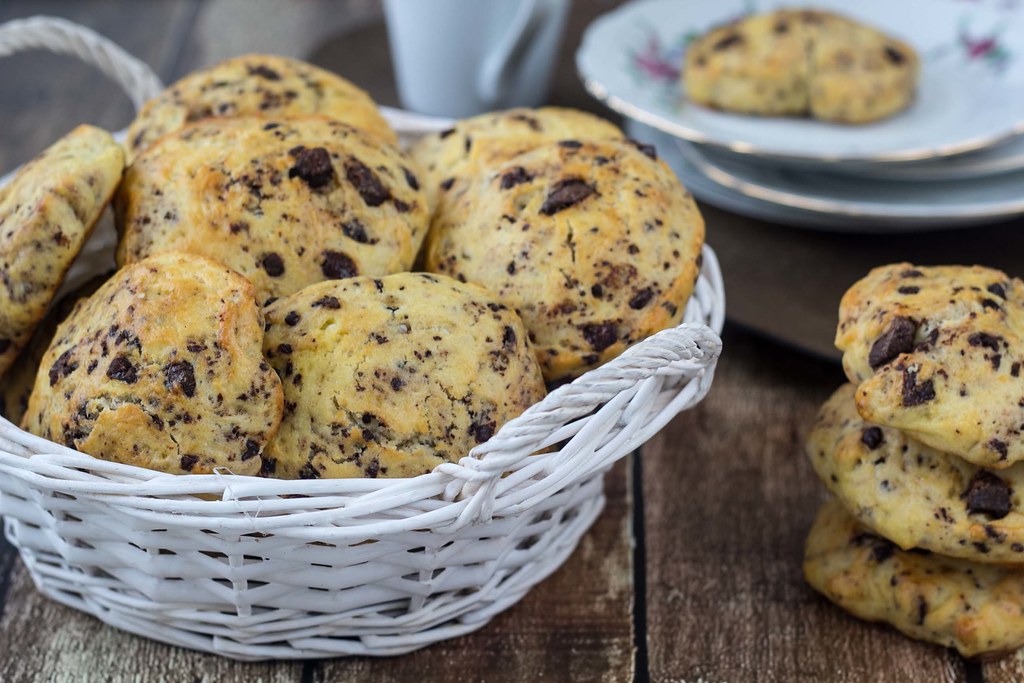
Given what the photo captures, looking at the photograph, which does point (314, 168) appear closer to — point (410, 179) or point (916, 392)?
point (410, 179)

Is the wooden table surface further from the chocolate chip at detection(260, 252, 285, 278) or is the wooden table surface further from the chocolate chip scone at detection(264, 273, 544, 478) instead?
the chocolate chip at detection(260, 252, 285, 278)

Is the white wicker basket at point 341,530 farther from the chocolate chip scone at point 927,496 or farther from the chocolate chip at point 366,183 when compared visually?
the chocolate chip at point 366,183

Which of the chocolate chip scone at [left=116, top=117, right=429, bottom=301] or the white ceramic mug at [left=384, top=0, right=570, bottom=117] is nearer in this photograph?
the chocolate chip scone at [left=116, top=117, right=429, bottom=301]

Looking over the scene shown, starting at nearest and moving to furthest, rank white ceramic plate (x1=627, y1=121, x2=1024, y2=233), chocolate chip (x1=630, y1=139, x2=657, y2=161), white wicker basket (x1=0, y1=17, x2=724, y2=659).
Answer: white wicker basket (x1=0, y1=17, x2=724, y2=659) → chocolate chip (x1=630, y1=139, x2=657, y2=161) → white ceramic plate (x1=627, y1=121, x2=1024, y2=233)

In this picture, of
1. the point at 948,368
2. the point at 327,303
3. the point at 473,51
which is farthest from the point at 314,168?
the point at 473,51

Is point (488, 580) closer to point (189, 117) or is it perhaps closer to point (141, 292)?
point (141, 292)

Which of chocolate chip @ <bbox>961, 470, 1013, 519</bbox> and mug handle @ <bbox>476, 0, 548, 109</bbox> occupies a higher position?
chocolate chip @ <bbox>961, 470, 1013, 519</bbox>

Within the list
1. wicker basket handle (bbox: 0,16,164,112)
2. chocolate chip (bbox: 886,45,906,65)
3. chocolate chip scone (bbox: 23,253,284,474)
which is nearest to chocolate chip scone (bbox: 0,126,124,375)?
chocolate chip scone (bbox: 23,253,284,474)

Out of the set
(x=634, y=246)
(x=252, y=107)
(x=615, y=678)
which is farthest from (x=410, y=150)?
(x=615, y=678)
